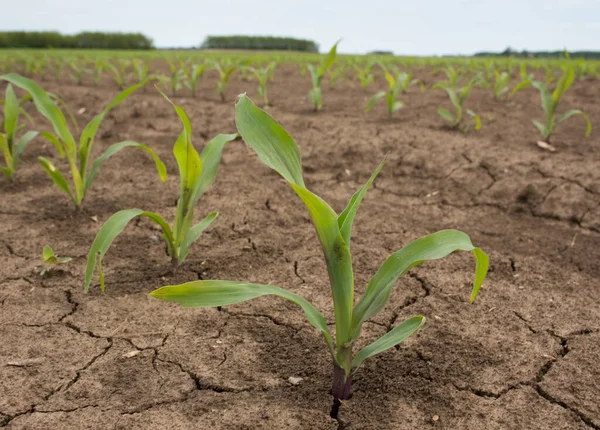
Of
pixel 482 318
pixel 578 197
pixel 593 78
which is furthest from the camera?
pixel 593 78

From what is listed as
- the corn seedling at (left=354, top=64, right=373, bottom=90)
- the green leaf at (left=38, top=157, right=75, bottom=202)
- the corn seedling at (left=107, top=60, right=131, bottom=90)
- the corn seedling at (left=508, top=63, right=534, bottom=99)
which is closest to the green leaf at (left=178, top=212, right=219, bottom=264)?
the green leaf at (left=38, top=157, right=75, bottom=202)

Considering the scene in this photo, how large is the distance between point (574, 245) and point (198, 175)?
1523 mm

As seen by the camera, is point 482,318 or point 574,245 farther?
point 574,245

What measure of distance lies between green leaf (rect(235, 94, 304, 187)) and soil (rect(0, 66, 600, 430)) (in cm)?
55

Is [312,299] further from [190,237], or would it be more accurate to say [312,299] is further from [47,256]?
[47,256]

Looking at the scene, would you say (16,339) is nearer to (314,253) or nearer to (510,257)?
(314,253)

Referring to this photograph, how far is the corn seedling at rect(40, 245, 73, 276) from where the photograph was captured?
169 cm

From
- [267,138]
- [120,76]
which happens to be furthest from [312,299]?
[120,76]

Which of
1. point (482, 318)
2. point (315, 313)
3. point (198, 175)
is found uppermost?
point (198, 175)

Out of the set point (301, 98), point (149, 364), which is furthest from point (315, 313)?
point (301, 98)

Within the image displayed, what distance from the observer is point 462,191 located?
99.4 inches

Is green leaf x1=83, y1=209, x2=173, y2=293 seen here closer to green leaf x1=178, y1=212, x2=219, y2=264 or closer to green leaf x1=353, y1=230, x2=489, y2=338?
green leaf x1=178, y1=212, x2=219, y2=264

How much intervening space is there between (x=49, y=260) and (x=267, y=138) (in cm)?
109

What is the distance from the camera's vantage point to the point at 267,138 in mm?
1041
